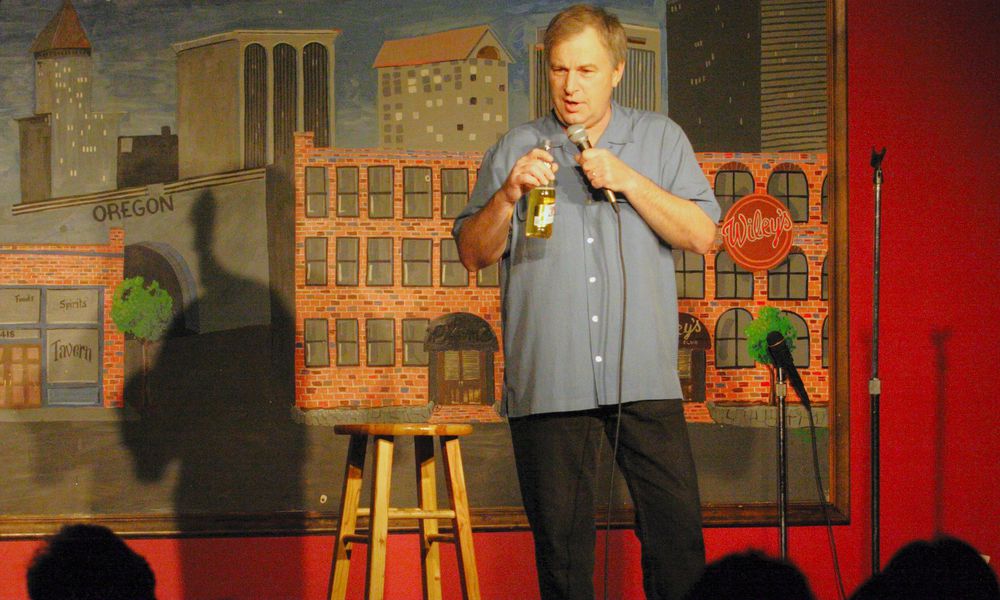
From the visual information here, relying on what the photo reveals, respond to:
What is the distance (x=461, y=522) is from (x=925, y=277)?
211 cm

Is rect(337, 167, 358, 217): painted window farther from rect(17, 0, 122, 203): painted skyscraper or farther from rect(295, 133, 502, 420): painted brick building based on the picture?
rect(17, 0, 122, 203): painted skyscraper

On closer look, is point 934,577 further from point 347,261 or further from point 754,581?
point 347,261

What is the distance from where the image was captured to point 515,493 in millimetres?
3561

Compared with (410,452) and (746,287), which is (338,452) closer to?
(410,452)

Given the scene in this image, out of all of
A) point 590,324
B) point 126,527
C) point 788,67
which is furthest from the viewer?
point 788,67

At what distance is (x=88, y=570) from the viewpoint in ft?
4.69

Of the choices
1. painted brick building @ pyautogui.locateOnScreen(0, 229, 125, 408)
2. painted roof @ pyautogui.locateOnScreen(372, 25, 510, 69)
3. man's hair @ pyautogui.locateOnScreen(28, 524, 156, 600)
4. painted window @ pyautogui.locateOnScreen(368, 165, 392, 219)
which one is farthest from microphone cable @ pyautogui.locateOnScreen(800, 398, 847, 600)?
man's hair @ pyautogui.locateOnScreen(28, 524, 156, 600)

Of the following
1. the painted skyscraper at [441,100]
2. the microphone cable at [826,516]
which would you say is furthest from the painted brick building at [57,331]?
the microphone cable at [826,516]

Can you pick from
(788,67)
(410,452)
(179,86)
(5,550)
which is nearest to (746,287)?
(788,67)

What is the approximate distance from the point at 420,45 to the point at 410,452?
1.51 meters

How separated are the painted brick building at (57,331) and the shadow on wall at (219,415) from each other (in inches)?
6.1

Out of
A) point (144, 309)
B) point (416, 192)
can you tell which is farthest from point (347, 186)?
point (144, 309)

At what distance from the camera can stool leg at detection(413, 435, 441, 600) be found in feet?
9.30

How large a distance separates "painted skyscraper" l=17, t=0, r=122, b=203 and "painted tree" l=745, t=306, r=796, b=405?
2419mm
